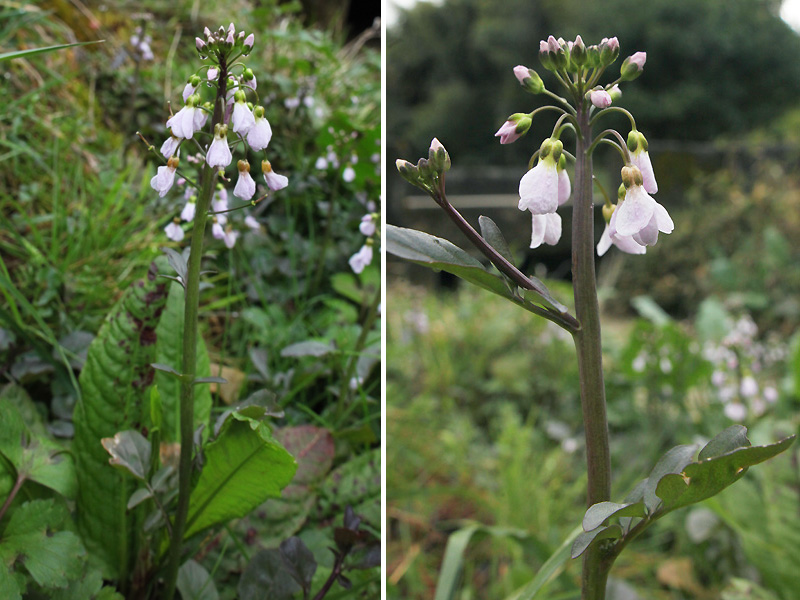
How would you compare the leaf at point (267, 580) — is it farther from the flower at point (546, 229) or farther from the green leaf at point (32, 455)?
the flower at point (546, 229)

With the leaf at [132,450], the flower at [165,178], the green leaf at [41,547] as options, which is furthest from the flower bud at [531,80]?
the green leaf at [41,547]

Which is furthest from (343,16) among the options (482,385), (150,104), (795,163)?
(795,163)

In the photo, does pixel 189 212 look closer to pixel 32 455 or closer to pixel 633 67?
pixel 32 455

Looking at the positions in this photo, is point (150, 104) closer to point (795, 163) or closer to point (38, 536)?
point (38, 536)

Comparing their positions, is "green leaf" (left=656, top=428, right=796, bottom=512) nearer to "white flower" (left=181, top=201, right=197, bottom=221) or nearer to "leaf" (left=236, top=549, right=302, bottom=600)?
"leaf" (left=236, top=549, right=302, bottom=600)

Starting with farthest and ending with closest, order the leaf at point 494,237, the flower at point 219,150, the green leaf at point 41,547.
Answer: the green leaf at point 41,547 < the flower at point 219,150 < the leaf at point 494,237

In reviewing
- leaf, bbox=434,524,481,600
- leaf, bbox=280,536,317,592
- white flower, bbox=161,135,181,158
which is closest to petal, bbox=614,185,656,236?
white flower, bbox=161,135,181,158

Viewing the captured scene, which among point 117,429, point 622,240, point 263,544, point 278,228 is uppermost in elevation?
point 278,228
